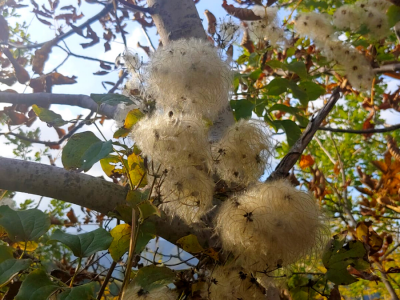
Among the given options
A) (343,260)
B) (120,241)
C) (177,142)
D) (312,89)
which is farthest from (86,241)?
(312,89)

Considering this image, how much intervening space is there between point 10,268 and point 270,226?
19.8 inches

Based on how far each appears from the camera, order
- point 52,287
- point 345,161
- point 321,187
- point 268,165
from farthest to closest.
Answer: point 345,161 < point 321,187 < point 268,165 < point 52,287

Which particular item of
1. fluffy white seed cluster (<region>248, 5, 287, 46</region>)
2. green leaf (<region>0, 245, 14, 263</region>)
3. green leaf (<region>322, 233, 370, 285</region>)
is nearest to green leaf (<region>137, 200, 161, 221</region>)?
green leaf (<region>0, 245, 14, 263</region>)

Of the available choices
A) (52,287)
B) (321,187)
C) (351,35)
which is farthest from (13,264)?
(351,35)

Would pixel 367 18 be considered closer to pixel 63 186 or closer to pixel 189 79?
pixel 189 79

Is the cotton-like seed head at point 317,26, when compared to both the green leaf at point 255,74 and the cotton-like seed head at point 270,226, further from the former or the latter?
the cotton-like seed head at point 270,226

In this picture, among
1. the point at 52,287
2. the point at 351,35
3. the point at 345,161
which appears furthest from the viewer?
the point at 345,161

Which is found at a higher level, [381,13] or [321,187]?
[381,13]

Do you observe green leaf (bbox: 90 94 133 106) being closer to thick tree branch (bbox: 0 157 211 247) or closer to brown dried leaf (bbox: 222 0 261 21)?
thick tree branch (bbox: 0 157 211 247)

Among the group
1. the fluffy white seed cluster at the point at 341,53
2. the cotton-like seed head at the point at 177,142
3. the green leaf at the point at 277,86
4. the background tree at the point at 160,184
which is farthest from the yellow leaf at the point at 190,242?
the fluffy white seed cluster at the point at 341,53

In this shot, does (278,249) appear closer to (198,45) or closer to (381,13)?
(198,45)

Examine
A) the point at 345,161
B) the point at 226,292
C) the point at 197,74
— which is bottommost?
the point at 226,292

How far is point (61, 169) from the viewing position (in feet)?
2.59

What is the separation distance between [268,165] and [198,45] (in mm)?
371
